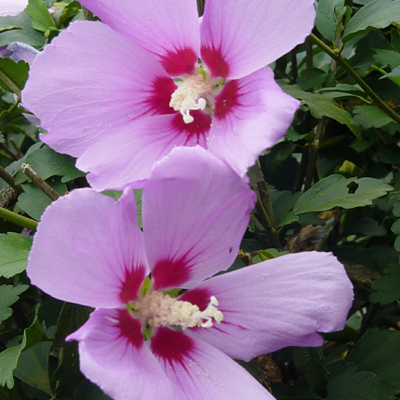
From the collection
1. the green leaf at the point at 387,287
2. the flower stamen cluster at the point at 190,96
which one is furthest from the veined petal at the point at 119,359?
the green leaf at the point at 387,287

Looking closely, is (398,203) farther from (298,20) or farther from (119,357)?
(119,357)

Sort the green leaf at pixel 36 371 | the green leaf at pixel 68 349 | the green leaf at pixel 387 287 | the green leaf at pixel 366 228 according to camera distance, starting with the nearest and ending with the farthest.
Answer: the green leaf at pixel 68 349 < the green leaf at pixel 36 371 < the green leaf at pixel 387 287 < the green leaf at pixel 366 228

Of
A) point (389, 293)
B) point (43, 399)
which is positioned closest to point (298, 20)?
point (389, 293)

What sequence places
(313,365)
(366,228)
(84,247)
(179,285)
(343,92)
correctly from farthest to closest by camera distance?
(366,228) → (343,92) → (313,365) → (179,285) → (84,247)

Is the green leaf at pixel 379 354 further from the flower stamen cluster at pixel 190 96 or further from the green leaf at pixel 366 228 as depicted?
the flower stamen cluster at pixel 190 96

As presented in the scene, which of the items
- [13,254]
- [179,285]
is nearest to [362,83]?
[179,285]

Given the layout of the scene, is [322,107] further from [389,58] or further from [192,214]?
[192,214]

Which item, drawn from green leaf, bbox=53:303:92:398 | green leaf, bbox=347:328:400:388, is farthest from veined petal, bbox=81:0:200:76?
green leaf, bbox=347:328:400:388
